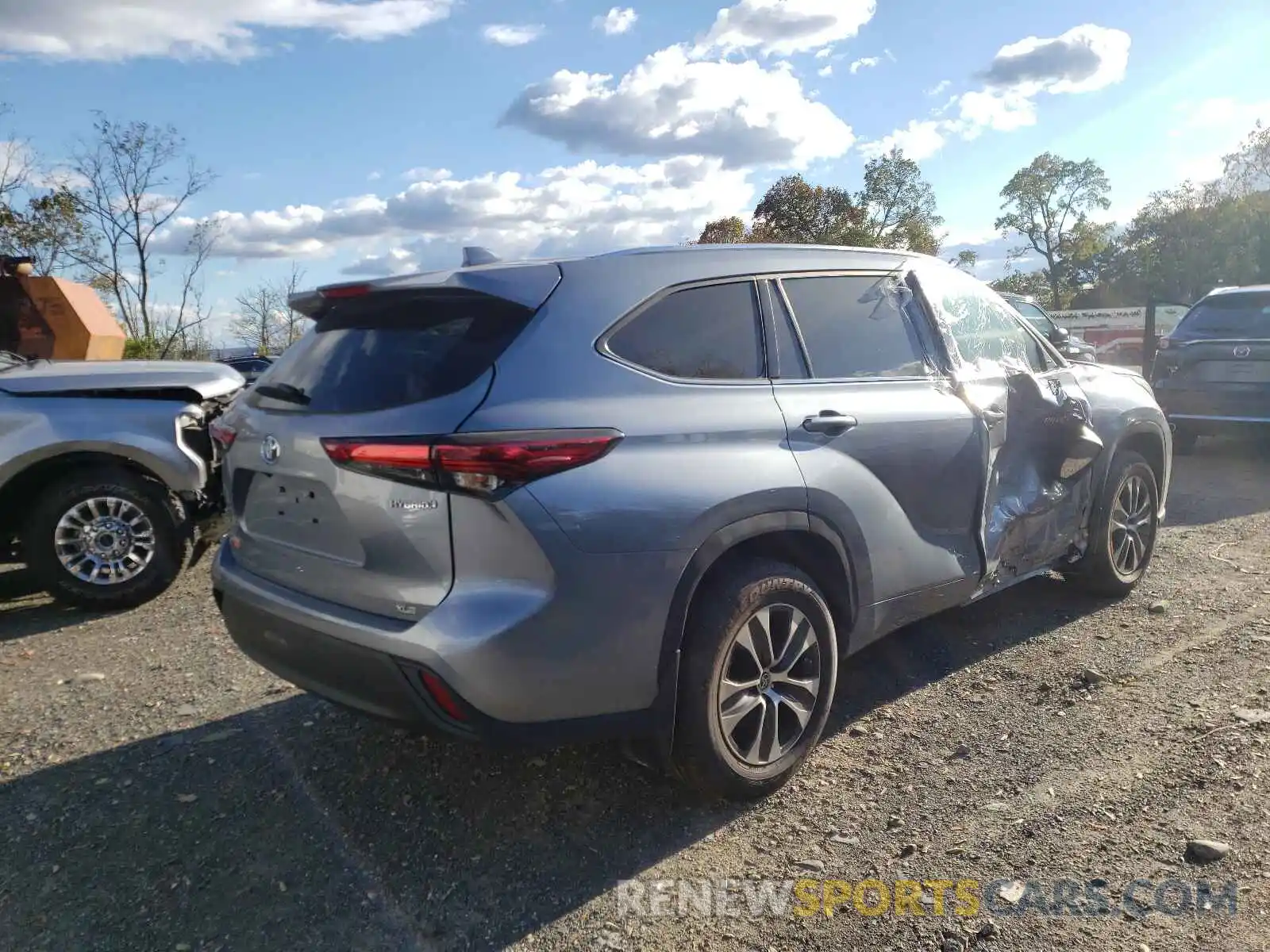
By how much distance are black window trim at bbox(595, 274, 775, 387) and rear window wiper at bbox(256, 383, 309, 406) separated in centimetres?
94

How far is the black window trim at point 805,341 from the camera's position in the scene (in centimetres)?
325

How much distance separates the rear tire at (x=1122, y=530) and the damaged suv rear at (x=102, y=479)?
472cm

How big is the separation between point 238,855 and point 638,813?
122 centimetres

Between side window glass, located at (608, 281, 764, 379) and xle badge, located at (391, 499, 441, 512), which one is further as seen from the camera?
side window glass, located at (608, 281, 764, 379)

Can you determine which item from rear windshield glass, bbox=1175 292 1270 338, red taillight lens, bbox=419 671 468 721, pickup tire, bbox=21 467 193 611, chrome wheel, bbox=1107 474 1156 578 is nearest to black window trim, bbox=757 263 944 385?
red taillight lens, bbox=419 671 468 721

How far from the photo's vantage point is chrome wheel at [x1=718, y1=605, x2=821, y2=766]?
2895mm

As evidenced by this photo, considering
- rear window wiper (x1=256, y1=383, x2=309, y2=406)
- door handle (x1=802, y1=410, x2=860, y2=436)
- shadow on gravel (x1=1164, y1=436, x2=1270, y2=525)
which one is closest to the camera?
rear window wiper (x1=256, y1=383, x2=309, y2=406)

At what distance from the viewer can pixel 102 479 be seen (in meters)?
5.25

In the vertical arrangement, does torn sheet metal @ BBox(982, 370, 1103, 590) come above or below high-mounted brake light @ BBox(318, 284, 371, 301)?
below

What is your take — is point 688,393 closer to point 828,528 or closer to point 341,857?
point 828,528

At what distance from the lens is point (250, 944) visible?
239cm

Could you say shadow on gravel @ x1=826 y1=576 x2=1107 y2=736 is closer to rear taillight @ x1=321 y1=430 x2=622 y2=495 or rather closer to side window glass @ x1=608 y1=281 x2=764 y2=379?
side window glass @ x1=608 y1=281 x2=764 y2=379

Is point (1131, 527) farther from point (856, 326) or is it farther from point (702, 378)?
point (702, 378)

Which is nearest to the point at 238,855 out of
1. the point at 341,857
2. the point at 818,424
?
the point at 341,857
